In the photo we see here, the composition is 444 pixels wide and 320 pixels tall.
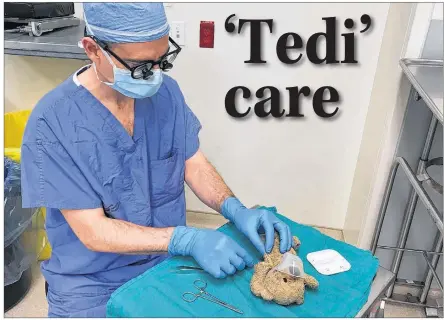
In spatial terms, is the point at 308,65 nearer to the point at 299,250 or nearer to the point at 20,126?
the point at 299,250

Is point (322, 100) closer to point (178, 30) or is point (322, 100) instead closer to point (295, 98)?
point (295, 98)

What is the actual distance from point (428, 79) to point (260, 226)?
2.45 ft

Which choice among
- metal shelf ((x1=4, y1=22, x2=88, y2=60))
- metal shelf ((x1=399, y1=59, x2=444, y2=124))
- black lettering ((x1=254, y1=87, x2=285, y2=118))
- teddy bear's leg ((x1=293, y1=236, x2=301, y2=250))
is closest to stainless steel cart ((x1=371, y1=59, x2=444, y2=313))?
metal shelf ((x1=399, y1=59, x2=444, y2=124))

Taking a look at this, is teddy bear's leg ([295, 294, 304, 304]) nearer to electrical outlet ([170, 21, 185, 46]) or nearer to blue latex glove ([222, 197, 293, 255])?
blue latex glove ([222, 197, 293, 255])

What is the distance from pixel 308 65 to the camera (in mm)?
2100

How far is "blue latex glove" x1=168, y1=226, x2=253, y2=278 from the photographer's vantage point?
108 centimetres

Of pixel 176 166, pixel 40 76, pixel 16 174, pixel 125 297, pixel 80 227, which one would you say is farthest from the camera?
pixel 40 76

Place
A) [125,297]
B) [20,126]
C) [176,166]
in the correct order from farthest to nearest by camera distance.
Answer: [20,126] < [176,166] < [125,297]

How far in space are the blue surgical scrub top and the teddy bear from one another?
37 centimetres

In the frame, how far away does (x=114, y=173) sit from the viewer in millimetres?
1206

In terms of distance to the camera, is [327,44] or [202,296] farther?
[327,44]

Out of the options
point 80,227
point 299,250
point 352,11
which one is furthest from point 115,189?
point 352,11

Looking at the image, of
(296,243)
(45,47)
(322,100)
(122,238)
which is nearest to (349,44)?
(322,100)

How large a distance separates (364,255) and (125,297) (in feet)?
1.96
